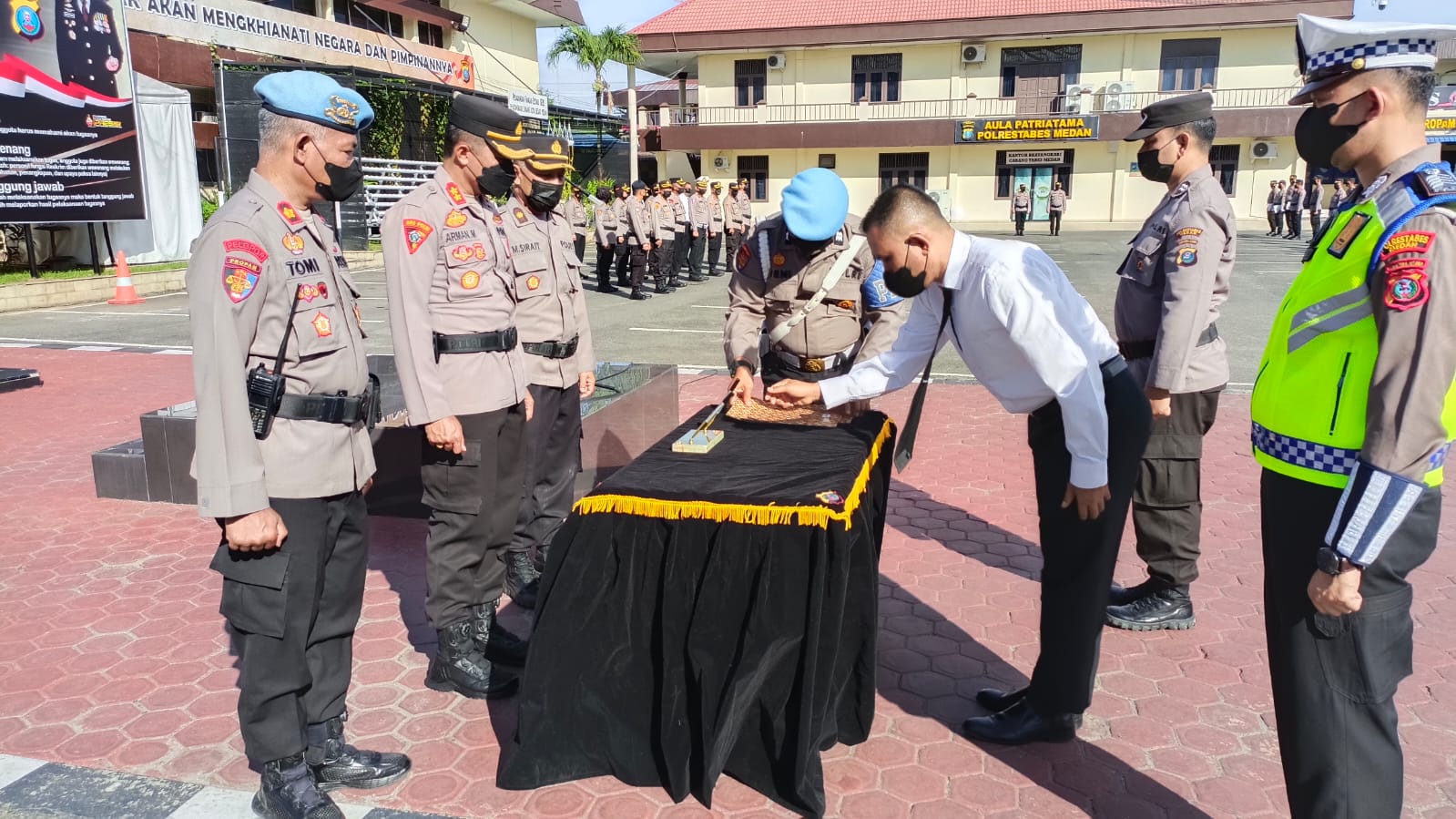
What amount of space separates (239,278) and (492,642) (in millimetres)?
1755

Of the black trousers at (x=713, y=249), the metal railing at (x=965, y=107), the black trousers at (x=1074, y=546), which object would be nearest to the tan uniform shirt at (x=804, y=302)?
the black trousers at (x=1074, y=546)

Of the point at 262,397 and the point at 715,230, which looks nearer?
the point at 262,397

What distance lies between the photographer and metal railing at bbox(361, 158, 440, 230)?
2259cm

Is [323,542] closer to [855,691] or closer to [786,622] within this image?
[786,622]

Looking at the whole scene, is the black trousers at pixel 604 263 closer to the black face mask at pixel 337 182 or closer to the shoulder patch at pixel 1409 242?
the black face mask at pixel 337 182

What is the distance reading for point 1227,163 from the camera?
1309 inches

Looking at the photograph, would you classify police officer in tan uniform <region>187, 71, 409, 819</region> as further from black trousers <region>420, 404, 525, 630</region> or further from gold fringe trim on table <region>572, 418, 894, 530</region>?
gold fringe trim on table <region>572, 418, 894, 530</region>

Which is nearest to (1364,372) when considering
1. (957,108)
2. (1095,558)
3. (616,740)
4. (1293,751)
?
(1293,751)

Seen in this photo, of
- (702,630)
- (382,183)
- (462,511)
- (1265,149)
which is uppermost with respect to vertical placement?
(1265,149)

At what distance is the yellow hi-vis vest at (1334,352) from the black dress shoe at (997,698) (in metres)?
1.33

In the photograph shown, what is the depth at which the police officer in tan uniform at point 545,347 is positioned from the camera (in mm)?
4008

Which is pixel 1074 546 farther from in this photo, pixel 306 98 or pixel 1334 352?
pixel 306 98

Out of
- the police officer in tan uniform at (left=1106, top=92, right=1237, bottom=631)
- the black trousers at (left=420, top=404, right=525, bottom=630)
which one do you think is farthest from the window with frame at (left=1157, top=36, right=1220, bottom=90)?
the black trousers at (left=420, top=404, right=525, bottom=630)

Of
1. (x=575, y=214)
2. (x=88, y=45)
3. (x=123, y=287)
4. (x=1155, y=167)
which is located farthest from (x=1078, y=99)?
(x=1155, y=167)
